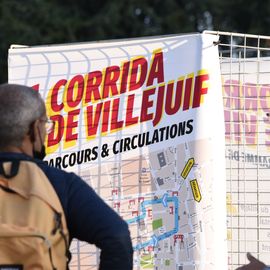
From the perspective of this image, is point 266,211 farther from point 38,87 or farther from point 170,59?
point 38,87

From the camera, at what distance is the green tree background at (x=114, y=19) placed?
17.4 meters

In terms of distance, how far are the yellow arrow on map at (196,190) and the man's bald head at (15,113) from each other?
137 cm

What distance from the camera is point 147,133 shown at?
384cm

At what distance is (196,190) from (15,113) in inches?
56.6

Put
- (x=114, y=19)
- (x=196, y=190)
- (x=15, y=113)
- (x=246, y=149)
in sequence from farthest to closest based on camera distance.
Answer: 1. (x=114, y=19)
2. (x=246, y=149)
3. (x=196, y=190)
4. (x=15, y=113)

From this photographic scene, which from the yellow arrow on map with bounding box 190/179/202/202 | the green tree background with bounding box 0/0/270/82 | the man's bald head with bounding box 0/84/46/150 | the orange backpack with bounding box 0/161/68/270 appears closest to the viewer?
the orange backpack with bounding box 0/161/68/270

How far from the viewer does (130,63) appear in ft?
12.8

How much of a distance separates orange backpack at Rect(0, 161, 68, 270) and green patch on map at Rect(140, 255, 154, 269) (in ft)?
4.72

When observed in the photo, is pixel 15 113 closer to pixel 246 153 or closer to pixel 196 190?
pixel 196 190

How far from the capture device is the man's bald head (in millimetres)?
2514

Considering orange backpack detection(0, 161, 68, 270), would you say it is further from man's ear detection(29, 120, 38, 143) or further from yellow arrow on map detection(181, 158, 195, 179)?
yellow arrow on map detection(181, 158, 195, 179)

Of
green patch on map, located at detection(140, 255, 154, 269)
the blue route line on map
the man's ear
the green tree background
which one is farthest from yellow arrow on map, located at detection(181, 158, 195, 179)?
the green tree background

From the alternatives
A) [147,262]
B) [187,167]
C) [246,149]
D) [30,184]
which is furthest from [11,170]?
[246,149]

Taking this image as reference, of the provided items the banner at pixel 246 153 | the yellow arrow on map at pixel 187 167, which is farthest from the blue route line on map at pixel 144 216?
the banner at pixel 246 153
